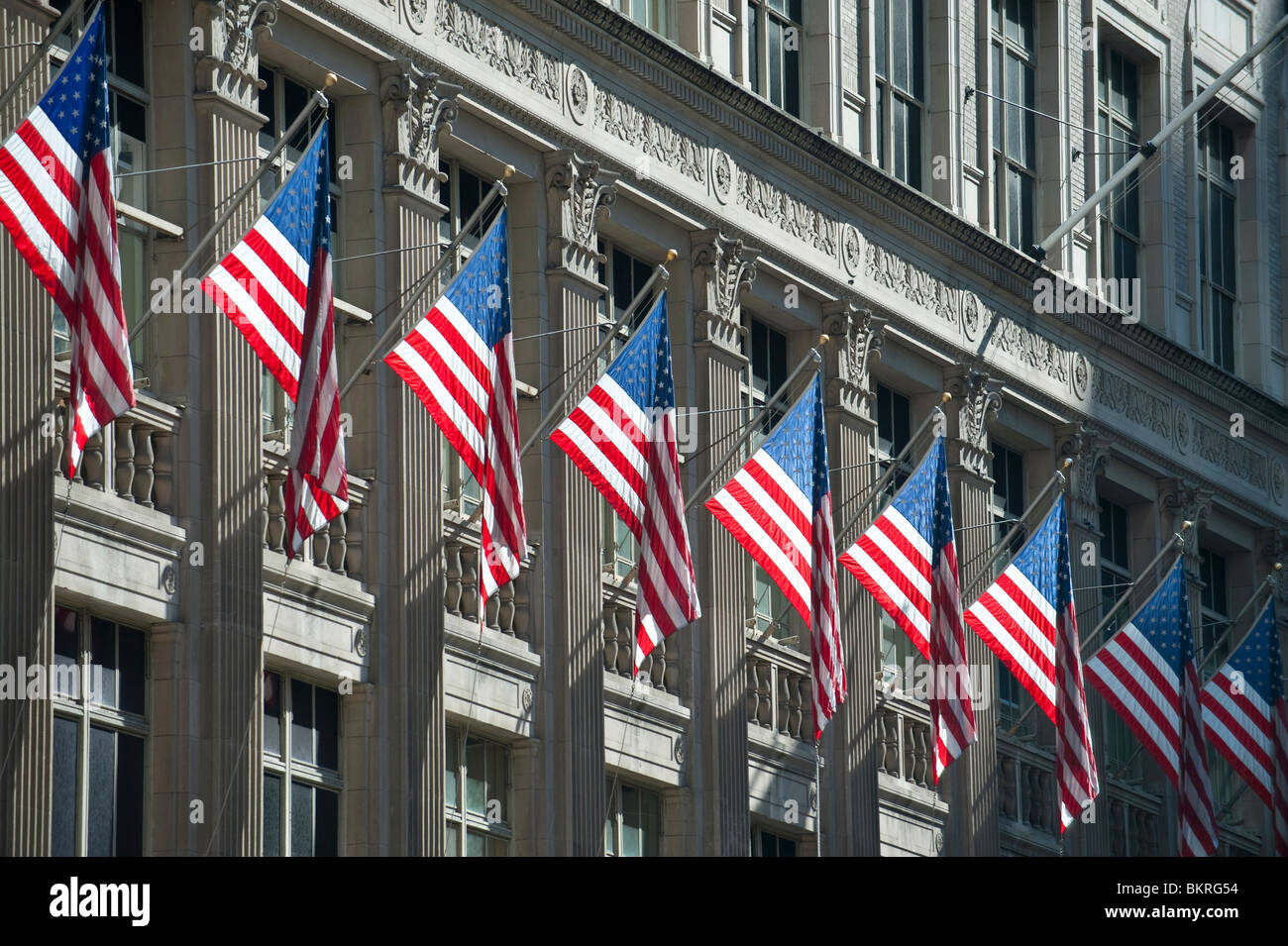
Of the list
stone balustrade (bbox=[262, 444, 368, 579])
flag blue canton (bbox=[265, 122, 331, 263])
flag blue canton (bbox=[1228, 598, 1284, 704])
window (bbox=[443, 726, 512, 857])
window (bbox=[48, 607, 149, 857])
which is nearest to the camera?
window (bbox=[48, 607, 149, 857])

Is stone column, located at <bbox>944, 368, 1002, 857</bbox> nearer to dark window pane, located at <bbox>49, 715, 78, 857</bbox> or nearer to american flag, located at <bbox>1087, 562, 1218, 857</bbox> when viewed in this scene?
american flag, located at <bbox>1087, 562, 1218, 857</bbox>

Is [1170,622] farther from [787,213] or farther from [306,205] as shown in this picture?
[306,205]

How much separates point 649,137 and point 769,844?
922 cm

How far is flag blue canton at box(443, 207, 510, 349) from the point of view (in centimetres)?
3028

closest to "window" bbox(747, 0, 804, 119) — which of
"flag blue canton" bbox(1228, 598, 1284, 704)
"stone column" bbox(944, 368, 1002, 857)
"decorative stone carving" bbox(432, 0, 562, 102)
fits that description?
"stone column" bbox(944, 368, 1002, 857)

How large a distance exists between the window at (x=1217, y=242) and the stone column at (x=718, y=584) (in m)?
16.8

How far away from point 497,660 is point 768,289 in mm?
8706

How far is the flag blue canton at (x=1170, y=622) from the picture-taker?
41.9 meters

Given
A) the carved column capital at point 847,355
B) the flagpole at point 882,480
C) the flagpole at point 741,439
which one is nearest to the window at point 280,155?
the flagpole at point 741,439

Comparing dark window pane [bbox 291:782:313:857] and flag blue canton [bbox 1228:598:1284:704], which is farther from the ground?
flag blue canton [bbox 1228:598:1284:704]

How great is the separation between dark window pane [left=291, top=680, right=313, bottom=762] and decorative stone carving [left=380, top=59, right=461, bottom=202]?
5830 millimetres

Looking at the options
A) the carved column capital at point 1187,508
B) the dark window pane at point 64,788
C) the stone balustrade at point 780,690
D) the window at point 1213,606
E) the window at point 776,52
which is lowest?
the dark window pane at point 64,788

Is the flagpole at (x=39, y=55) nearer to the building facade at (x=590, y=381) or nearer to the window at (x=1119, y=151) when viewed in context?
the building facade at (x=590, y=381)

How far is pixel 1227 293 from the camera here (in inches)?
2173
